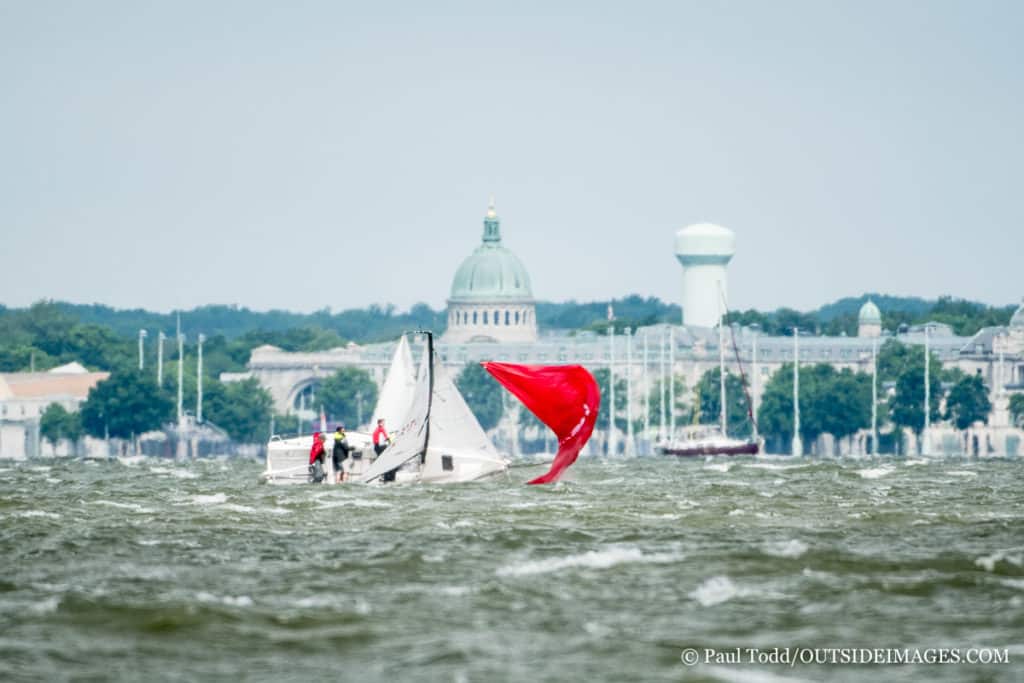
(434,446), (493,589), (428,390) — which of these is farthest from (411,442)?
(493,589)

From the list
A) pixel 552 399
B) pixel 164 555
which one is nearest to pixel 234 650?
pixel 164 555

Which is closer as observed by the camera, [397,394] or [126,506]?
[126,506]

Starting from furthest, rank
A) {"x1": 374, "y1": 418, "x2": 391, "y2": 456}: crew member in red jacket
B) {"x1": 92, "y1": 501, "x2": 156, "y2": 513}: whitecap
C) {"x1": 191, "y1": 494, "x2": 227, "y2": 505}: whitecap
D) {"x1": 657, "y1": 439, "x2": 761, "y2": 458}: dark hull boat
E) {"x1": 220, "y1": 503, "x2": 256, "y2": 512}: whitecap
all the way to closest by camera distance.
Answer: {"x1": 657, "y1": 439, "x2": 761, "y2": 458}: dark hull boat → {"x1": 374, "y1": 418, "x2": 391, "y2": 456}: crew member in red jacket → {"x1": 191, "y1": 494, "x2": 227, "y2": 505}: whitecap → {"x1": 92, "y1": 501, "x2": 156, "y2": 513}: whitecap → {"x1": 220, "y1": 503, "x2": 256, "y2": 512}: whitecap

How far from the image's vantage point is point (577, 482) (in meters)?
88.8

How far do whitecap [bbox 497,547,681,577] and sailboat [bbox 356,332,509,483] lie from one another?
29671mm

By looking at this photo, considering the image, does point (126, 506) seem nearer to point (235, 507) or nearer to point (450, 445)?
point (235, 507)

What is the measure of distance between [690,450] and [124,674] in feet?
498

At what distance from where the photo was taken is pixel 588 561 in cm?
4662

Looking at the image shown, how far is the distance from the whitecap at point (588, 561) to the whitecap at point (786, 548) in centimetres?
159

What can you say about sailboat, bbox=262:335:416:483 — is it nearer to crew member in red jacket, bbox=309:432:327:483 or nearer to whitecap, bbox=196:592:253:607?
crew member in red jacket, bbox=309:432:327:483

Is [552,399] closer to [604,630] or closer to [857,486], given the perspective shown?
[857,486]

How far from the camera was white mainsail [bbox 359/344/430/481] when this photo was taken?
78.2 meters

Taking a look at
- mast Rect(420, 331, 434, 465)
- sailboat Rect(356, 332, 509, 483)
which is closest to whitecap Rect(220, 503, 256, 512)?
sailboat Rect(356, 332, 509, 483)

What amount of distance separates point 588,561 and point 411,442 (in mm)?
32352
